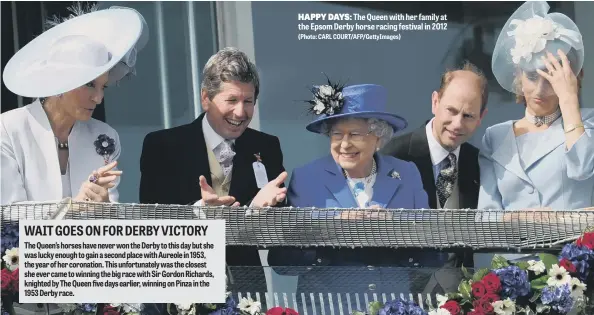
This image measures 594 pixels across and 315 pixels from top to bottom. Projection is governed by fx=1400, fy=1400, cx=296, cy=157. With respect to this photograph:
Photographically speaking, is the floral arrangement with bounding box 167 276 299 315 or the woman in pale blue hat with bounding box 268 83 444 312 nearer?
the floral arrangement with bounding box 167 276 299 315

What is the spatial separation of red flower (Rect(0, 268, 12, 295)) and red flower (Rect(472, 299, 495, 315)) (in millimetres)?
2193

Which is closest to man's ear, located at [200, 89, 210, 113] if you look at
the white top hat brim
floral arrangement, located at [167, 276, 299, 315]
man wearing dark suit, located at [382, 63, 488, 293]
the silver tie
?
the silver tie

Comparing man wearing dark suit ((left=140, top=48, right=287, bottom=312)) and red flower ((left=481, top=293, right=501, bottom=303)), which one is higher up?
man wearing dark suit ((left=140, top=48, right=287, bottom=312))

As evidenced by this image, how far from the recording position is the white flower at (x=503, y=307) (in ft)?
21.3

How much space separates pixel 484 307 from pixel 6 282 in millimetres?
2246

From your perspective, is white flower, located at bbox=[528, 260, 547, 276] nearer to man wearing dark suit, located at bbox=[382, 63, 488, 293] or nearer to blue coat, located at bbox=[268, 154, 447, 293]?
blue coat, located at bbox=[268, 154, 447, 293]

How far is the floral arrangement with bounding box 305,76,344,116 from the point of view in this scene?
7.21 m

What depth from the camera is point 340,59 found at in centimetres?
741

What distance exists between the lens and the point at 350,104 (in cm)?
719

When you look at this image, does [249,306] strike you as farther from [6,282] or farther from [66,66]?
[66,66]

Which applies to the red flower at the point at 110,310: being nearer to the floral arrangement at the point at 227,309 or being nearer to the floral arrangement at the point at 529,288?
the floral arrangement at the point at 227,309

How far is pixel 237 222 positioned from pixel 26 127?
1.24m

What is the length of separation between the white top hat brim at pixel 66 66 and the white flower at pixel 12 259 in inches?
35.3

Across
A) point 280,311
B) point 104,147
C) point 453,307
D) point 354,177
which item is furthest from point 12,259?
point 453,307
